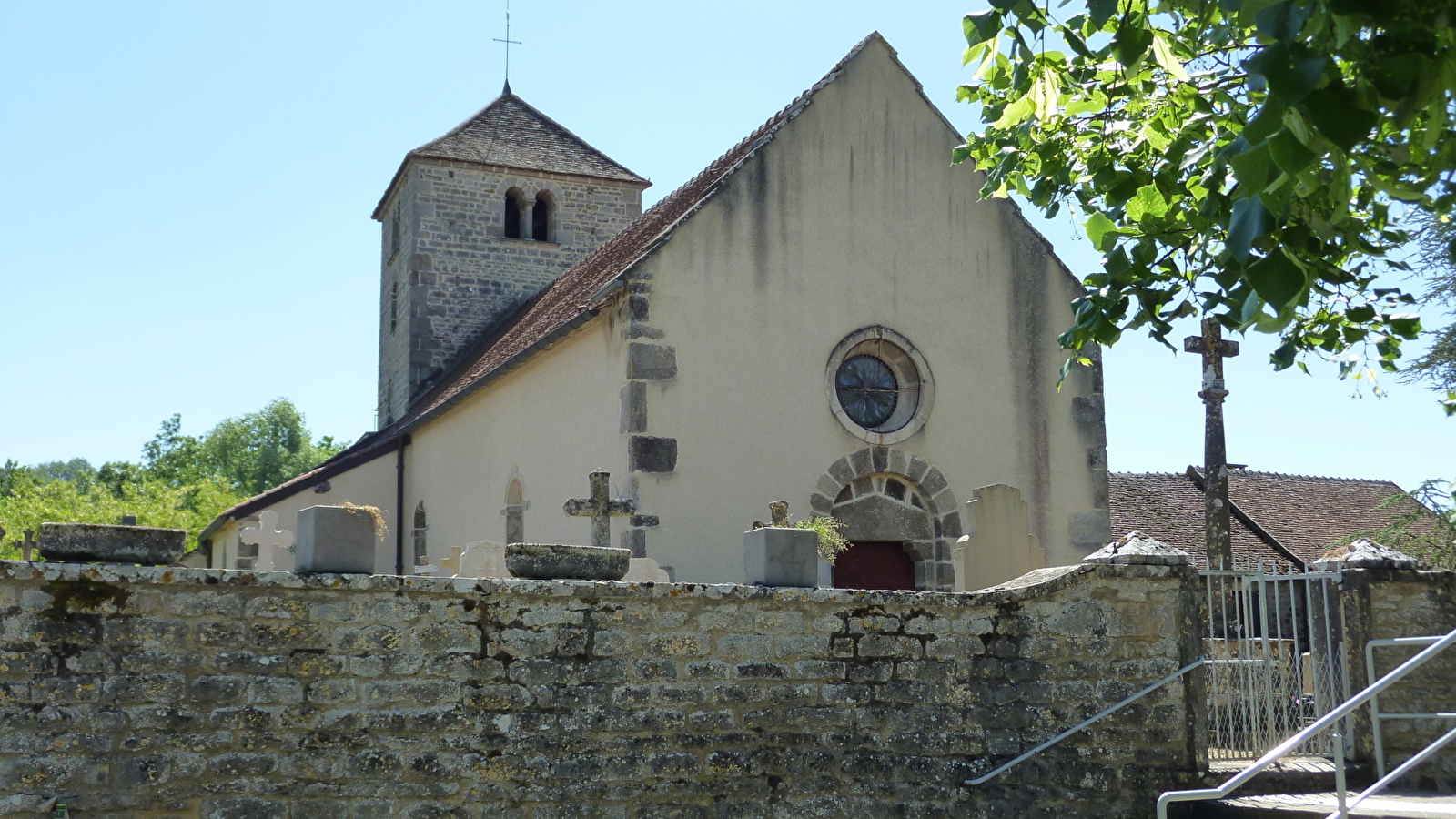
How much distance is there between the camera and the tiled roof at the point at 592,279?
12969mm

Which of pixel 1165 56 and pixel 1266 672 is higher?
pixel 1165 56

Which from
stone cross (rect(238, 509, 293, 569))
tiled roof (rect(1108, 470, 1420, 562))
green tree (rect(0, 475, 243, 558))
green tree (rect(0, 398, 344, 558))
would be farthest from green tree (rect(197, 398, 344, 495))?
stone cross (rect(238, 509, 293, 569))

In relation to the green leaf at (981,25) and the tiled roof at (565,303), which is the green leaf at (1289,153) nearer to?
the green leaf at (981,25)

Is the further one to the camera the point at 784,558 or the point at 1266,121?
the point at 784,558

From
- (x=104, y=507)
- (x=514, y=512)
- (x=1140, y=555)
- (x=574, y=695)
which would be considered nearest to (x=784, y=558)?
(x=574, y=695)

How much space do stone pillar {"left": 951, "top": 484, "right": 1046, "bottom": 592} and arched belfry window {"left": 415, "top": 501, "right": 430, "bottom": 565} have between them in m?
10.3

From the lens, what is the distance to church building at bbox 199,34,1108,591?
12.4m

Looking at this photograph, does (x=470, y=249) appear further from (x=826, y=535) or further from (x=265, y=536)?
(x=826, y=535)

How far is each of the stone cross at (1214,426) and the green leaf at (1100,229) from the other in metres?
7.69

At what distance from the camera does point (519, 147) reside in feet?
79.3

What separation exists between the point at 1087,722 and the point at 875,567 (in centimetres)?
573

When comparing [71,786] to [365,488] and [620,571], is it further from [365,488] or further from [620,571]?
[365,488]

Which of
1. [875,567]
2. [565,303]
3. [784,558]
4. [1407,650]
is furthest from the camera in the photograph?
[565,303]

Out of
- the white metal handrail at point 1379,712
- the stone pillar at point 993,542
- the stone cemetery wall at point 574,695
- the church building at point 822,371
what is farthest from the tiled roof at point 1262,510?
A: the stone cemetery wall at point 574,695
